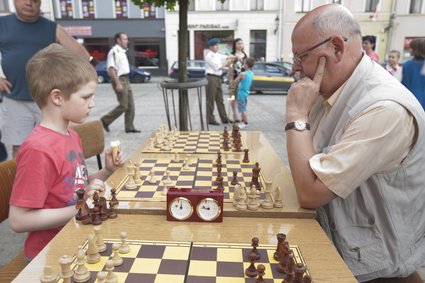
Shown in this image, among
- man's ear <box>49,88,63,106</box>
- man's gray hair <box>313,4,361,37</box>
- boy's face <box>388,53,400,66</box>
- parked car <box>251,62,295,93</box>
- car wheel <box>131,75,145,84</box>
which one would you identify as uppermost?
man's gray hair <box>313,4,361,37</box>

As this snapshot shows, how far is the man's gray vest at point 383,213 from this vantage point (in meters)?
1.41

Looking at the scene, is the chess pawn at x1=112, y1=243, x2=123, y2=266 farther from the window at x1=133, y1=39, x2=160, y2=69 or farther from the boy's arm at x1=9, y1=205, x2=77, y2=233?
the window at x1=133, y1=39, x2=160, y2=69

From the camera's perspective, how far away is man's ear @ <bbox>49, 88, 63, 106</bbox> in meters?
1.65

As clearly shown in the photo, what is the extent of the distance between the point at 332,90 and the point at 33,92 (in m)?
1.45

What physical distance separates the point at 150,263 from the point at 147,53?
72.2 feet

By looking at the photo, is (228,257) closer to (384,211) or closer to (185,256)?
(185,256)

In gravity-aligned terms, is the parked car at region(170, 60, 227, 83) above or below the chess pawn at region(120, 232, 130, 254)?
below

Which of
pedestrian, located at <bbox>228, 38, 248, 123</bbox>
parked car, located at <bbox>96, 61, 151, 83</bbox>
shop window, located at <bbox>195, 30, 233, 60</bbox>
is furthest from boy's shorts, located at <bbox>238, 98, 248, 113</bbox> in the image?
shop window, located at <bbox>195, 30, 233, 60</bbox>

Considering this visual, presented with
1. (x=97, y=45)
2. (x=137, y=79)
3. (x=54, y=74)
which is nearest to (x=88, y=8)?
(x=97, y=45)

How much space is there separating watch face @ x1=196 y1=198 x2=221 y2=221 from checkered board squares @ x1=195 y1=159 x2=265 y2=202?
0.69ft

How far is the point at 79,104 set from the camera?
171 cm

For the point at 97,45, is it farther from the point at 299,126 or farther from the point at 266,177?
the point at 299,126

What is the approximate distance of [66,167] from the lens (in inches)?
66.4

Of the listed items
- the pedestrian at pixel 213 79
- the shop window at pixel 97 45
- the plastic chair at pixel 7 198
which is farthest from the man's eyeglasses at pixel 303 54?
the shop window at pixel 97 45
